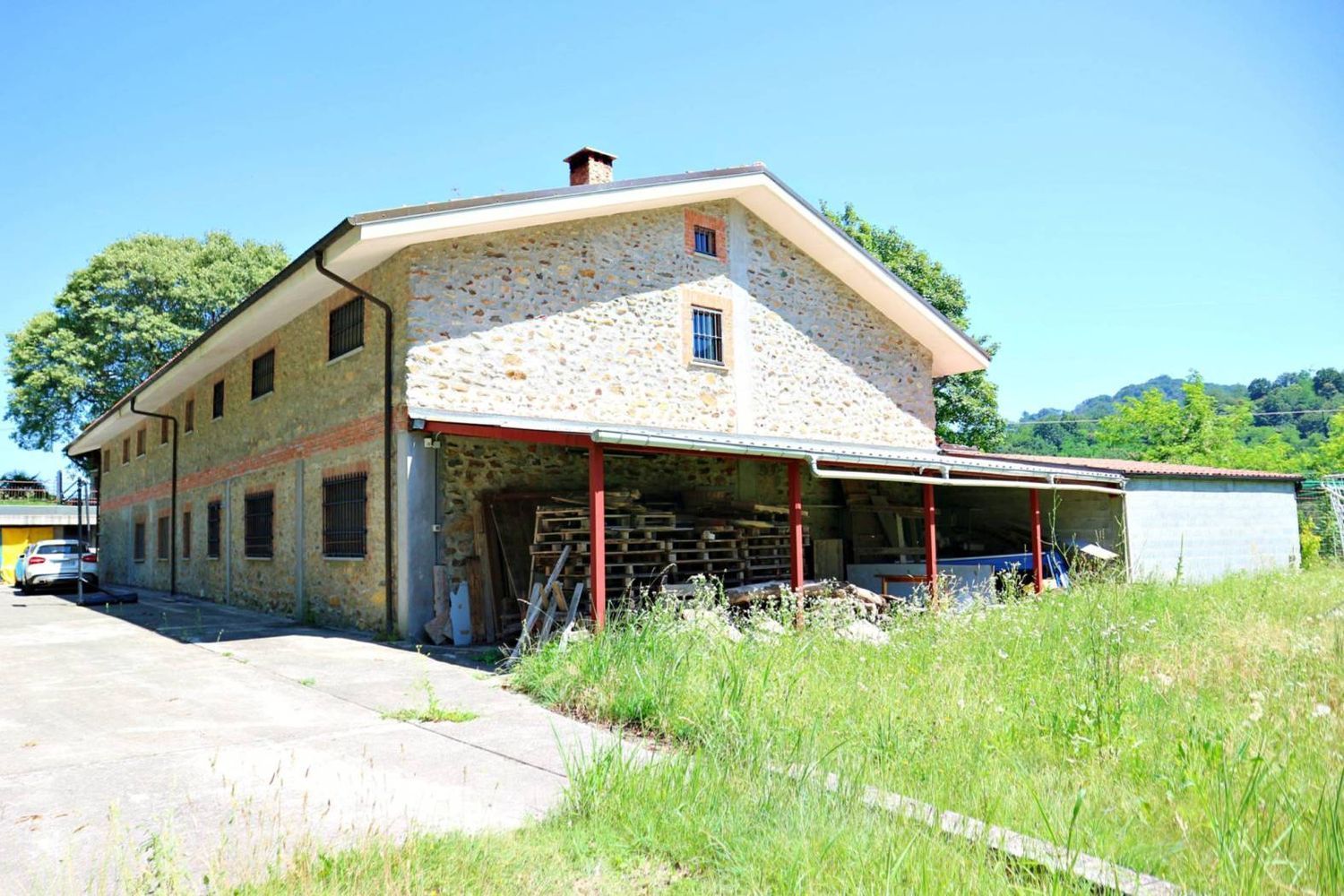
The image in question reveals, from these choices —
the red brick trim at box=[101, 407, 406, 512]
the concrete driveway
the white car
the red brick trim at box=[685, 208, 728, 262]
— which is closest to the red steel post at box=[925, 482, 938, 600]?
the red brick trim at box=[685, 208, 728, 262]

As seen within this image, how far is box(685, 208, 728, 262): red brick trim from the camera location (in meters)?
14.6

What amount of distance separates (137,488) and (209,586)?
7746 mm

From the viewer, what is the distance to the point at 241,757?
5.54 metres

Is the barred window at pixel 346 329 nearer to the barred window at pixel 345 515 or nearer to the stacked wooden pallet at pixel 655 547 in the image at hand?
the barred window at pixel 345 515

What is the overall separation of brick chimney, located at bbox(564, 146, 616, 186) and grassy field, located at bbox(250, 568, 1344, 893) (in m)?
8.96

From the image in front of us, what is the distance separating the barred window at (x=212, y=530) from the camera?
1803 centimetres

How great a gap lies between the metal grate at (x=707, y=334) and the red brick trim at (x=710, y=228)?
0.98 metres

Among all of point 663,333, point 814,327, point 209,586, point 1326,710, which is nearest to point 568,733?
point 1326,710

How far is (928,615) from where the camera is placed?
32.0 feet

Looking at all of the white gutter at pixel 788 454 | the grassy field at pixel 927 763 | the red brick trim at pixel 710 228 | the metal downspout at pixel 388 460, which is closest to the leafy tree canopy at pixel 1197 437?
the white gutter at pixel 788 454

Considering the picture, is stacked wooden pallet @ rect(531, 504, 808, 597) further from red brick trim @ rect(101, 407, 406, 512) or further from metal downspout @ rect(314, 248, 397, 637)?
red brick trim @ rect(101, 407, 406, 512)

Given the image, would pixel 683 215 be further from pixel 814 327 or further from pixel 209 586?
pixel 209 586

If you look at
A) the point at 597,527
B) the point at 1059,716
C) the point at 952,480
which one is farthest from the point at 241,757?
the point at 952,480

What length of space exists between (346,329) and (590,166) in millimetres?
4848
